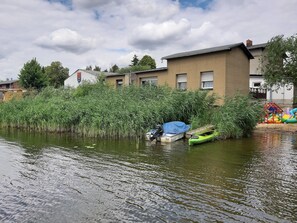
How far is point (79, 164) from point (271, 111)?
680 inches

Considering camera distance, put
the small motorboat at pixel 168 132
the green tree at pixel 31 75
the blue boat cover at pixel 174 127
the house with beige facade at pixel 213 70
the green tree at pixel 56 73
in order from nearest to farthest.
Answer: the small motorboat at pixel 168 132
the blue boat cover at pixel 174 127
the house with beige facade at pixel 213 70
the green tree at pixel 31 75
the green tree at pixel 56 73

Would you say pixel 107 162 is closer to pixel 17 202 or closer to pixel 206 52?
pixel 17 202

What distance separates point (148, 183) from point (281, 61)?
1410 cm

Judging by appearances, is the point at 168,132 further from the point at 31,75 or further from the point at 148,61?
the point at 148,61

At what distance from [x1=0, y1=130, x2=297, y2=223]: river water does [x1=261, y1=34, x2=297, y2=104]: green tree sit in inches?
243

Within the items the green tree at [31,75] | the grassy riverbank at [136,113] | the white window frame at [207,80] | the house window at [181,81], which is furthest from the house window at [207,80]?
the green tree at [31,75]

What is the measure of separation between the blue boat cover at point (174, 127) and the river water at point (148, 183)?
198cm

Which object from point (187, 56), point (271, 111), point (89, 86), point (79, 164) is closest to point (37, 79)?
point (89, 86)

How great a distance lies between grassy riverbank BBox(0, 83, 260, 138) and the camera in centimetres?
1575

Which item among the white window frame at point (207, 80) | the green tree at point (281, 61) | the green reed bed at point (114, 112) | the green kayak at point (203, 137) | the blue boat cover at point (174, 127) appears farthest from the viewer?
the white window frame at point (207, 80)

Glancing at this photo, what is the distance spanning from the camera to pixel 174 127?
610 inches

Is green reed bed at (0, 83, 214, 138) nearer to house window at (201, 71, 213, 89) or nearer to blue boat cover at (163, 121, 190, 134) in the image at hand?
blue boat cover at (163, 121, 190, 134)

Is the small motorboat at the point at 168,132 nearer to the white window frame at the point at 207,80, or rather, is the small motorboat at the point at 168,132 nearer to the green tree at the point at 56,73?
the white window frame at the point at 207,80

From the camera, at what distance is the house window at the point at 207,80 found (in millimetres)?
22172
